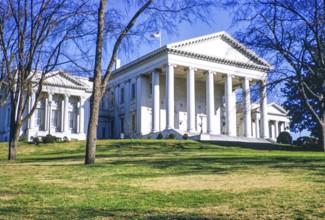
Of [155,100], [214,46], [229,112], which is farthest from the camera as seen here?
[229,112]

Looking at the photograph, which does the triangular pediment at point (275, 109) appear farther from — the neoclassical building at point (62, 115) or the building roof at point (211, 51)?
the neoclassical building at point (62, 115)

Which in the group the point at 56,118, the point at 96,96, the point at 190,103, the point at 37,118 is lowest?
the point at 96,96

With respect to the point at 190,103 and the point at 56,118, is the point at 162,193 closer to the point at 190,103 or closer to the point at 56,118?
the point at 190,103

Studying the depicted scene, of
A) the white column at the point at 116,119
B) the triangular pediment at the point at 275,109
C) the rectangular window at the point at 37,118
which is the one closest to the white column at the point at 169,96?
the white column at the point at 116,119

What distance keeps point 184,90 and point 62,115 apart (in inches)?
759

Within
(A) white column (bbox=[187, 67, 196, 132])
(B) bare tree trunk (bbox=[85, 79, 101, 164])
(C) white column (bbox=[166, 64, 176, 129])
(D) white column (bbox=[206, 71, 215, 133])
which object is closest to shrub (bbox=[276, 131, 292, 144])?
(D) white column (bbox=[206, 71, 215, 133])

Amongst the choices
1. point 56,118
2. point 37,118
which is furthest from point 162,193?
point 56,118

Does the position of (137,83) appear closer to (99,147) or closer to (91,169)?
(99,147)

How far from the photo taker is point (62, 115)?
66.6 meters

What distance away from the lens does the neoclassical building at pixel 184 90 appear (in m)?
55.4

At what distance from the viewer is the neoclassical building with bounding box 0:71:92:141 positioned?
64.0m

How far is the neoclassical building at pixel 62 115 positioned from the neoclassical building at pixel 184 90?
13.9 ft

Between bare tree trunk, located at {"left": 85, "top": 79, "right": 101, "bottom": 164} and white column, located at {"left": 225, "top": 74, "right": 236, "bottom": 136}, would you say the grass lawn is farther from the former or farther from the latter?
white column, located at {"left": 225, "top": 74, "right": 236, "bottom": 136}

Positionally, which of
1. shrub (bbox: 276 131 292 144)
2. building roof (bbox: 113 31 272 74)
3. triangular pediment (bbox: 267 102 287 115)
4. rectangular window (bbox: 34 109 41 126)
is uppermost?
building roof (bbox: 113 31 272 74)
